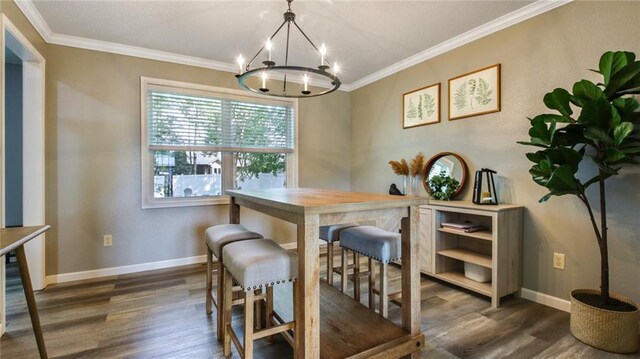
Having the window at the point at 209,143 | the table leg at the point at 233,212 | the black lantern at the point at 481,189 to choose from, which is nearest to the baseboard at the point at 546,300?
the black lantern at the point at 481,189

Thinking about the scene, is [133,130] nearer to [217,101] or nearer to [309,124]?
[217,101]

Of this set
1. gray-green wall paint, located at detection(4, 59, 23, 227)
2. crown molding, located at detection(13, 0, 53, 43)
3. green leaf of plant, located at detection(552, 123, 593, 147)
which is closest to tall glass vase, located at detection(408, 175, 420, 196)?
green leaf of plant, located at detection(552, 123, 593, 147)

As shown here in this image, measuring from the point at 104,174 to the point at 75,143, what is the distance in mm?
389

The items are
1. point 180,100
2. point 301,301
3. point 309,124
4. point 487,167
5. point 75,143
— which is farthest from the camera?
point 309,124

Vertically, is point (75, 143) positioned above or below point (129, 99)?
below

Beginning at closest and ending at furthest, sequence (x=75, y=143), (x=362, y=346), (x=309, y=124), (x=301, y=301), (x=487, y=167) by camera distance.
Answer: (x=301, y=301)
(x=362, y=346)
(x=487, y=167)
(x=75, y=143)
(x=309, y=124)

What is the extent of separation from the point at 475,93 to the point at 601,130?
4.16ft

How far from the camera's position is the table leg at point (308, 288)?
4.43 ft

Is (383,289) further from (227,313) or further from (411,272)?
(227,313)

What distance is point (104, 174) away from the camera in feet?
10.1

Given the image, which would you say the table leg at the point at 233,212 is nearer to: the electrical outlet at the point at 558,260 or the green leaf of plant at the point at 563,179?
the green leaf of plant at the point at 563,179

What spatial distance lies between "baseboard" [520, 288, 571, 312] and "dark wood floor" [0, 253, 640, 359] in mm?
66

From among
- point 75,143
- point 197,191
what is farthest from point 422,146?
point 75,143

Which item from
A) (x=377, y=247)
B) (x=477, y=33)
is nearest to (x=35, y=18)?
(x=377, y=247)
